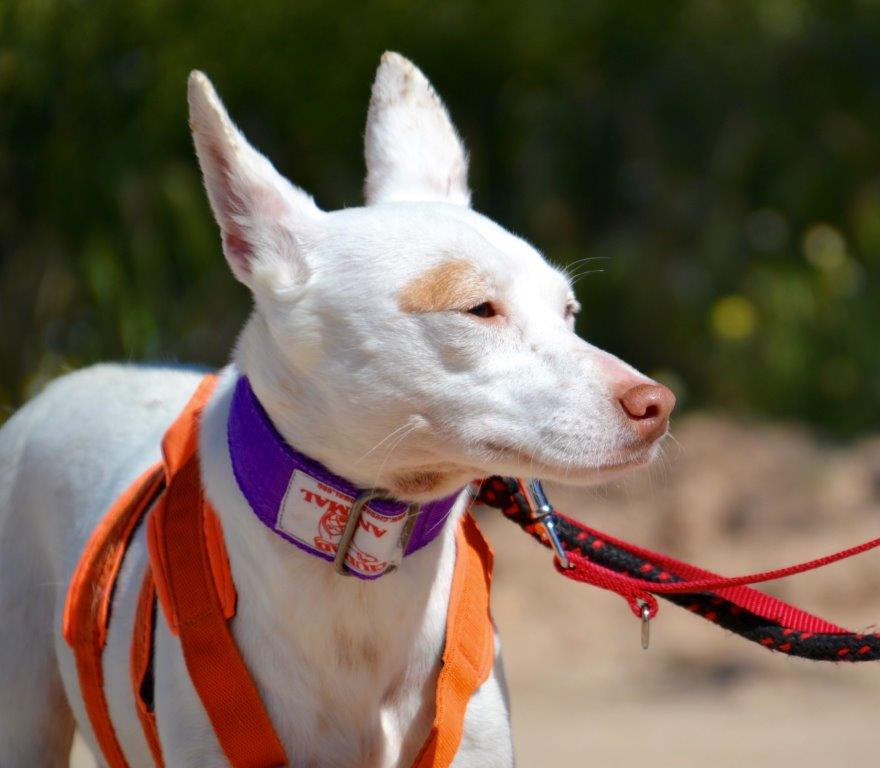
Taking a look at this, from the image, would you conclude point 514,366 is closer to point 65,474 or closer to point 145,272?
point 65,474

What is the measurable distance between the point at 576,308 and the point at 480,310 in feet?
0.90

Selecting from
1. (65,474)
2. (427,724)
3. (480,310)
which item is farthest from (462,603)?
(65,474)

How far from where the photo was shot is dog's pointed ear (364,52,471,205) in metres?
2.87

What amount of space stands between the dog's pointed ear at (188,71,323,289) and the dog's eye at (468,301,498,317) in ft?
1.07

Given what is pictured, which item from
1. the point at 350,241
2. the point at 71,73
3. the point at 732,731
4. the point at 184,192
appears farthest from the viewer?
the point at 184,192

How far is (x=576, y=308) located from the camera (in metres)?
2.56

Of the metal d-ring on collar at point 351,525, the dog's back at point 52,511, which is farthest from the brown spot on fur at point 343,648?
the dog's back at point 52,511

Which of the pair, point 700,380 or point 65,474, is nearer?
point 65,474

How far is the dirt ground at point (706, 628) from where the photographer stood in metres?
5.49

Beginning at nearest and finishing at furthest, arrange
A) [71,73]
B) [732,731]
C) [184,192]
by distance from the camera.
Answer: [732,731] → [71,73] → [184,192]

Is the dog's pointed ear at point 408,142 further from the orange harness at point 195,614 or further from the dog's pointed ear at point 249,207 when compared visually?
the orange harness at point 195,614

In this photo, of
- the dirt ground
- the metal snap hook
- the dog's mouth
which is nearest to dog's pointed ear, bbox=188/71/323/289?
the dog's mouth

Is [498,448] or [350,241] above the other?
[350,241]

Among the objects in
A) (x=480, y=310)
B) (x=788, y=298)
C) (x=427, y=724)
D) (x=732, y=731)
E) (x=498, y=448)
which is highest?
(x=480, y=310)
